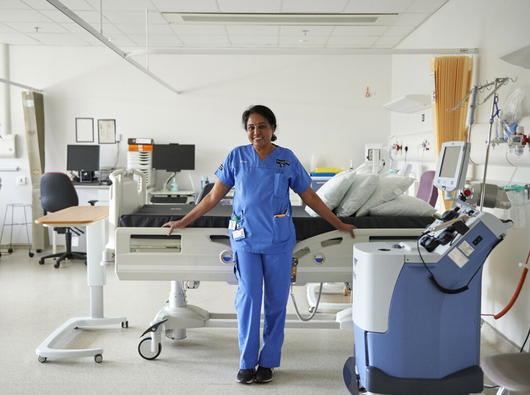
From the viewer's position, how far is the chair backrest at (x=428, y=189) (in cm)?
380

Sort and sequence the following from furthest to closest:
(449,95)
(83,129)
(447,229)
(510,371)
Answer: (83,129)
(449,95)
(447,229)
(510,371)

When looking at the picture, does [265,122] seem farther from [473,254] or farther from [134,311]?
[134,311]

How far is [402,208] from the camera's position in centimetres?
273

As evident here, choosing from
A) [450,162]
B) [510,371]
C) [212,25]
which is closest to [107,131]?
[212,25]

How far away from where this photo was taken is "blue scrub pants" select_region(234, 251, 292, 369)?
2.47 meters

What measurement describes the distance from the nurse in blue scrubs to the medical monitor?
0.61 m

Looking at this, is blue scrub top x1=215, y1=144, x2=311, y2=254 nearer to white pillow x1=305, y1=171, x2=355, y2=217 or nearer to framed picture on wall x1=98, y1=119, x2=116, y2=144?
white pillow x1=305, y1=171, x2=355, y2=217

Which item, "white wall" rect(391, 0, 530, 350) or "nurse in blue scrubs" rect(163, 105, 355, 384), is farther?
"white wall" rect(391, 0, 530, 350)

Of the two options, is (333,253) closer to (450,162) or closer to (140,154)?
(450,162)

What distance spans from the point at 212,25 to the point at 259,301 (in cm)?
359

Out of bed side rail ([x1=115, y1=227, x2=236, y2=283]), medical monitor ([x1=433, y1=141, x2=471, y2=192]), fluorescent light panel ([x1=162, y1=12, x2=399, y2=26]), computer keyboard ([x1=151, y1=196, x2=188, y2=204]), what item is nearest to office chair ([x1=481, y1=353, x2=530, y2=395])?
medical monitor ([x1=433, y1=141, x2=471, y2=192])

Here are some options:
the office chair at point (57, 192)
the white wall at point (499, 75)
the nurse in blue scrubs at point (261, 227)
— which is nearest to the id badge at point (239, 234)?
the nurse in blue scrubs at point (261, 227)

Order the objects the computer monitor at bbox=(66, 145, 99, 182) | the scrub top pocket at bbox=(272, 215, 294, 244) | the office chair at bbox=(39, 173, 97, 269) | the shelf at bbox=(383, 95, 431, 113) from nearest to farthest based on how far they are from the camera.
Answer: the scrub top pocket at bbox=(272, 215, 294, 244) → the shelf at bbox=(383, 95, 431, 113) → the office chair at bbox=(39, 173, 97, 269) → the computer monitor at bbox=(66, 145, 99, 182)

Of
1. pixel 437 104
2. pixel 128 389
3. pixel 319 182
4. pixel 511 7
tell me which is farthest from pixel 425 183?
pixel 128 389
